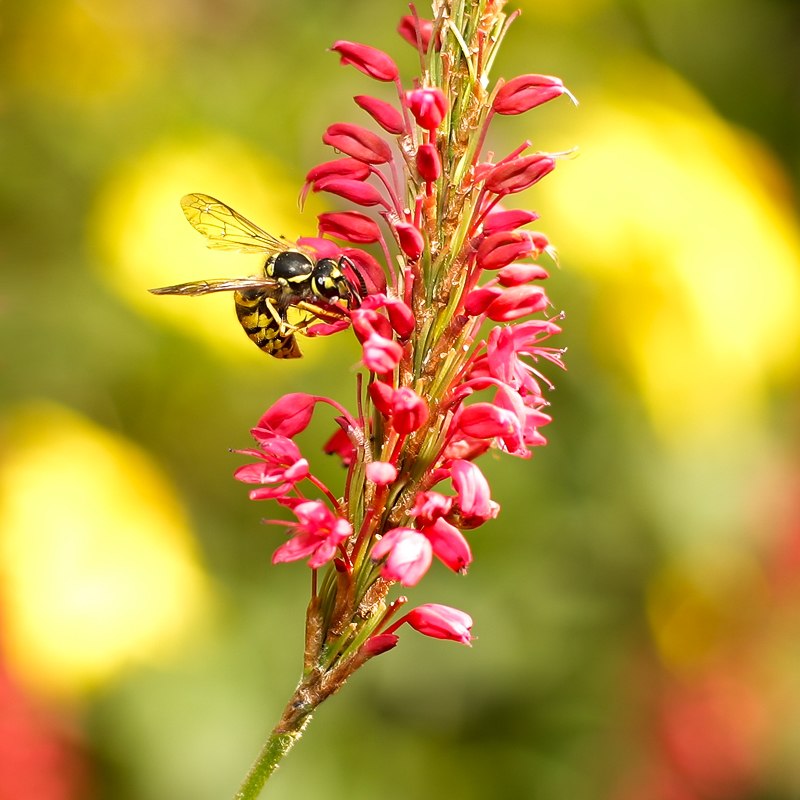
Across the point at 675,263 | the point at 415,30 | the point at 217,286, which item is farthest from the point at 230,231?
the point at 675,263

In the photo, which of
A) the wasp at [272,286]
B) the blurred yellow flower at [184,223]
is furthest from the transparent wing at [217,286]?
the blurred yellow flower at [184,223]

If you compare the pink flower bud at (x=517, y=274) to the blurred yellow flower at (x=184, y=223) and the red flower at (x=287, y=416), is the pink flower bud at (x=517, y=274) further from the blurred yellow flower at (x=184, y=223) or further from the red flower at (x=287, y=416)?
the blurred yellow flower at (x=184, y=223)

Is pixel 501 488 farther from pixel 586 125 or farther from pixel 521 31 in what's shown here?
pixel 521 31

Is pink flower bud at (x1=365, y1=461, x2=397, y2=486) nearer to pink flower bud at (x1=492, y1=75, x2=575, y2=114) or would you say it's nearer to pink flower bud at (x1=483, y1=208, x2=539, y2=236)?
pink flower bud at (x1=483, y1=208, x2=539, y2=236)

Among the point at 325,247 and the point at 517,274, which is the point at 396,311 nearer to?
the point at 517,274

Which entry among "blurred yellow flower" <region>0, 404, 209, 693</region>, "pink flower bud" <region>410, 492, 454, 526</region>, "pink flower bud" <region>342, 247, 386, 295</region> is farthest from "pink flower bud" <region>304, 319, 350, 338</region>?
"blurred yellow flower" <region>0, 404, 209, 693</region>
